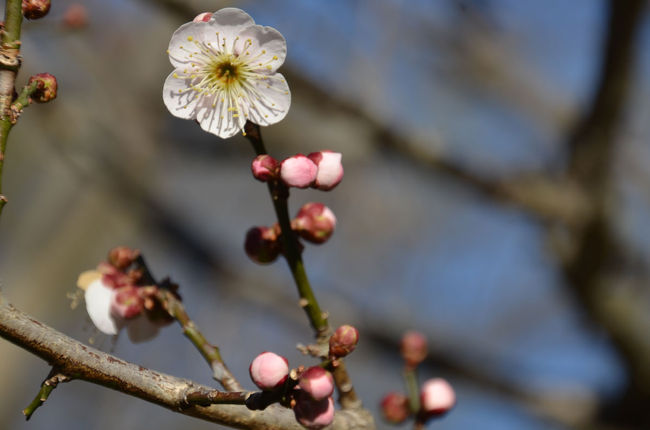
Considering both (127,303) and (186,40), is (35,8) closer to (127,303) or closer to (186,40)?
(186,40)

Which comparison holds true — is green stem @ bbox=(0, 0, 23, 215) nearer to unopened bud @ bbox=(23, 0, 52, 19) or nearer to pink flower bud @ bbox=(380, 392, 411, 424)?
unopened bud @ bbox=(23, 0, 52, 19)

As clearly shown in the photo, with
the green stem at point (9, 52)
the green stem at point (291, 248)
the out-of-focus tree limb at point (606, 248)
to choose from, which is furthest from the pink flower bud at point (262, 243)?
the out-of-focus tree limb at point (606, 248)

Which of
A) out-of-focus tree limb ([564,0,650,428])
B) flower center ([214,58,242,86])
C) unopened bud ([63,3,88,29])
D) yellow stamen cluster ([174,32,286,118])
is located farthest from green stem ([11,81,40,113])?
out-of-focus tree limb ([564,0,650,428])

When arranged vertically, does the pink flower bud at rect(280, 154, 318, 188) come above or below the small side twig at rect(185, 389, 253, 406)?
above

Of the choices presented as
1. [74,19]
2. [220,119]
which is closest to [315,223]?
[220,119]

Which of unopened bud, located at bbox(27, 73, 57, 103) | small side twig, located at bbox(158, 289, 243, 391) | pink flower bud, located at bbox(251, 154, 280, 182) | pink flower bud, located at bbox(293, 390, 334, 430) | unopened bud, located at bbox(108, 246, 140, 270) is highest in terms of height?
unopened bud, located at bbox(27, 73, 57, 103)

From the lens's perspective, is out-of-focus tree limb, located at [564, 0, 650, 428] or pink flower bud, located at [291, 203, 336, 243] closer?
pink flower bud, located at [291, 203, 336, 243]

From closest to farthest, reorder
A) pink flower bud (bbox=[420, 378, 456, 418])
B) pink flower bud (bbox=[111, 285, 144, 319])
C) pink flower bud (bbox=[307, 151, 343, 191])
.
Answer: pink flower bud (bbox=[307, 151, 343, 191])
pink flower bud (bbox=[111, 285, 144, 319])
pink flower bud (bbox=[420, 378, 456, 418])

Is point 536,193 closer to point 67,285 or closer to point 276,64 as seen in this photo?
point 276,64

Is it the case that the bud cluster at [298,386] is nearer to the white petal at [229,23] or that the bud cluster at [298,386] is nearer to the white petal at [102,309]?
the white petal at [102,309]
